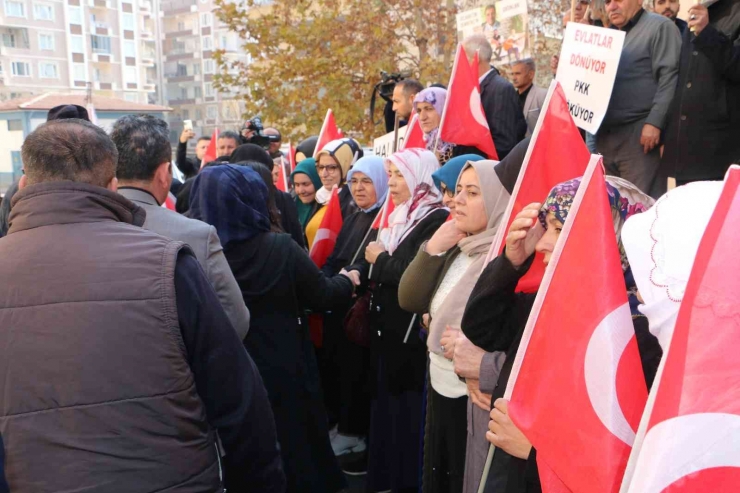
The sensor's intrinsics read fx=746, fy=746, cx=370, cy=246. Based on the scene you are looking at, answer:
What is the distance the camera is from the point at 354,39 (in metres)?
15.3

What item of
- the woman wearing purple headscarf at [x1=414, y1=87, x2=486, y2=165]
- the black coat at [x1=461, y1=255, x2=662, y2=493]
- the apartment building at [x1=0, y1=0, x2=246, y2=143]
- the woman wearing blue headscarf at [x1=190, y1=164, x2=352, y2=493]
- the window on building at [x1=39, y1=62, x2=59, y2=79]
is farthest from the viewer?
the window on building at [x1=39, y1=62, x2=59, y2=79]

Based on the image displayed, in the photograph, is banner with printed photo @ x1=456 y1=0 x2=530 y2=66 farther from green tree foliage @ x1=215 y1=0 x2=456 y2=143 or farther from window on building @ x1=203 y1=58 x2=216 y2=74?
window on building @ x1=203 y1=58 x2=216 y2=74

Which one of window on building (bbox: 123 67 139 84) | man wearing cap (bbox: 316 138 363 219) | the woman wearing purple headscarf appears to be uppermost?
the woman wearing purple headscarf

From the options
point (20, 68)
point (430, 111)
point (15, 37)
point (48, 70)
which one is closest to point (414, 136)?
point (430, 111)

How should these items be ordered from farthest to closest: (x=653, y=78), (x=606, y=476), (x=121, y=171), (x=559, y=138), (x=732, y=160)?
(x=653, y=78) < (x=732, y=160) < (x=559, y=138) < (x=121, y=171) < (x=606, y=476)

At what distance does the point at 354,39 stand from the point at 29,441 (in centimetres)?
1413

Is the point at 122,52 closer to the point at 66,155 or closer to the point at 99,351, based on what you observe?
the point at 66,155

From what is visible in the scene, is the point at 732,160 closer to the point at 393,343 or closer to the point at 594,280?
the point at 393,343

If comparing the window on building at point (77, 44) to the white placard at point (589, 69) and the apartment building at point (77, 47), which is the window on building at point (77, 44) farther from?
the white placard at point (589, 69)

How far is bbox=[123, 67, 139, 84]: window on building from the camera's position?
2591 inches

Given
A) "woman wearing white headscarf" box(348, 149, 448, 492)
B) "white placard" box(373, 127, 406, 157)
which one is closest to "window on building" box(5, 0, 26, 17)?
"white placard" box(373, 127, 406, 157)

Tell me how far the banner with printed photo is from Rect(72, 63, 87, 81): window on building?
5692 centimetres

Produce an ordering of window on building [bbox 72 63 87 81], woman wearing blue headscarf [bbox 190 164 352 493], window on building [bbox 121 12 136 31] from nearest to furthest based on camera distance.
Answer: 1. woman wearing blue headscarf [bbox 190 164 352 493]
2. window on building [bbox 72 63 87 81]
3. window on building [bbox 121 12 136 31]

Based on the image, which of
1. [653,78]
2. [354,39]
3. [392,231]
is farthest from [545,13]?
[392,231]
